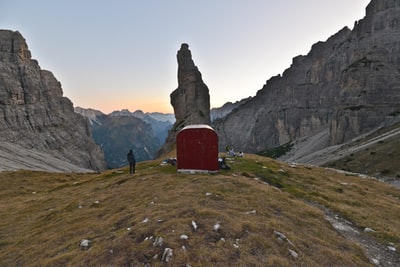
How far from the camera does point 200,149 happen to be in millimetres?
32875

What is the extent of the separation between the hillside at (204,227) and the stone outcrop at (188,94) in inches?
3649

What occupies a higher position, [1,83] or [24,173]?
[1,83]

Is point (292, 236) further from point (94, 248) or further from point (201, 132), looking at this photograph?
point (201, 132)

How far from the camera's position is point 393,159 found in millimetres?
56375

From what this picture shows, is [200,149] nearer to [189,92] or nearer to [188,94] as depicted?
[188,94]

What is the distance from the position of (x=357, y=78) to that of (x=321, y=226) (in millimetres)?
111802

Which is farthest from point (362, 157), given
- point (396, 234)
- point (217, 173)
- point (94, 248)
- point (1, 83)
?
point (1, 83)

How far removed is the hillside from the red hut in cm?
217

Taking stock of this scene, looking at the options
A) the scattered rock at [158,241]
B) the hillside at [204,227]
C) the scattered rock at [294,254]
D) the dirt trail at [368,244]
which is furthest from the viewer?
the dirt trail at [368,244]

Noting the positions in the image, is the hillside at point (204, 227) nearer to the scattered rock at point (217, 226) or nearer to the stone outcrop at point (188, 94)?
the scattered rock at point (217, 226)

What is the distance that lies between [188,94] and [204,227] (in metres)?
110

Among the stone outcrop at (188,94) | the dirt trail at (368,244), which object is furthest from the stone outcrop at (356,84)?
the dirt trail at (368,244)

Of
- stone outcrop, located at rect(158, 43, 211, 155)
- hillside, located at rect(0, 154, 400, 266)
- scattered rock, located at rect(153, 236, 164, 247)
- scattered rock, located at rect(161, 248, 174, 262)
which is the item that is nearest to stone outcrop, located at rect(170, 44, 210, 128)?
stone outcrop, located at rect(158, 43, 211, 155)

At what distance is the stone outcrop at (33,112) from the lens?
141 metres
